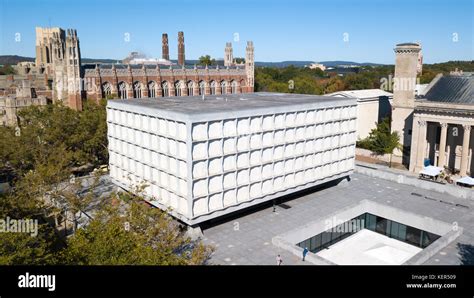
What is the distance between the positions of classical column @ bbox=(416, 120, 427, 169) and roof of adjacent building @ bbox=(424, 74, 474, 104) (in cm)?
349

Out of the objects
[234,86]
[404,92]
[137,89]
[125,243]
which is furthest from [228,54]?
[125,243]

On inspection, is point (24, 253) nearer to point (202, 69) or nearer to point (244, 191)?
point (244, 191)

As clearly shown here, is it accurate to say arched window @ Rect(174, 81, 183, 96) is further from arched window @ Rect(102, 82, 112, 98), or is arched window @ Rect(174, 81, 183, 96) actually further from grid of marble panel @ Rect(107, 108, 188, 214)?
grid of marble panel @ Rect(107, 108, 188, 214)

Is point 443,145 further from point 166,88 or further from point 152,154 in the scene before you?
point 166,88

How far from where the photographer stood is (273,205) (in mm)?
39000

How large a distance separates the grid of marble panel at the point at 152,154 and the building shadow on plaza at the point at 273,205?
467 centimetres

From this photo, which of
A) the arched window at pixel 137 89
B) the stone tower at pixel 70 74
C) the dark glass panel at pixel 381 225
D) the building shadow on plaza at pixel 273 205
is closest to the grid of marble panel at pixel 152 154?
the building shadow on plaza at pixel 273 205

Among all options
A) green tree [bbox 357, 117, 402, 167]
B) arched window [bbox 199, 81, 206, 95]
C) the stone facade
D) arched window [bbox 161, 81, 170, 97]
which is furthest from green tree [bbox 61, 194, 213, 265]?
arched window [bbox 199, 81, 206, 95]

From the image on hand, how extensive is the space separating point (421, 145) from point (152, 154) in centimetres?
3755

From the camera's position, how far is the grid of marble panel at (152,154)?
3084cm

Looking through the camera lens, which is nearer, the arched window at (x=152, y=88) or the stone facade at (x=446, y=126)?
the stone facade at (x=446, y=126)

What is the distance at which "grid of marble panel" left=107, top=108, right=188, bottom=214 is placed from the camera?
3084 centimetres

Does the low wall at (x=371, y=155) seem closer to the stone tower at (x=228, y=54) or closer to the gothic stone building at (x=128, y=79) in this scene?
the gothic stone building at (x=128, y=79)
